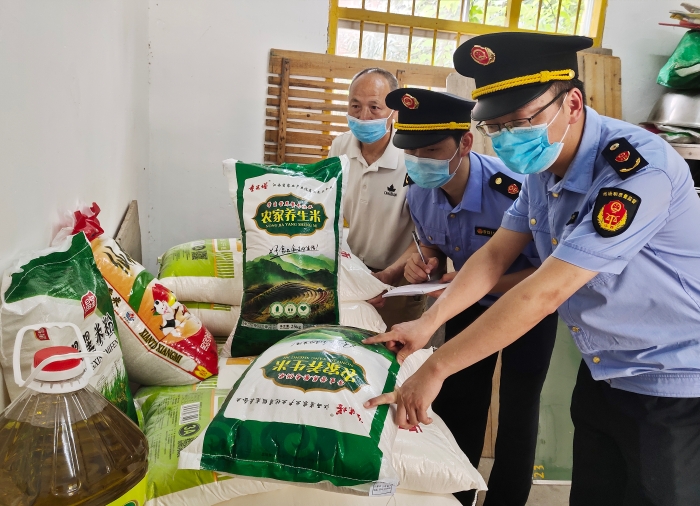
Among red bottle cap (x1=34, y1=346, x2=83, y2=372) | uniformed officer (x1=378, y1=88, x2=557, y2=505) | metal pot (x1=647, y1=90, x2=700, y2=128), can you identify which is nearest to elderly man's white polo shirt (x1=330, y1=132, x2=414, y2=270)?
uniformed officer (x1=378, y1=88, x2=557, y2=505)

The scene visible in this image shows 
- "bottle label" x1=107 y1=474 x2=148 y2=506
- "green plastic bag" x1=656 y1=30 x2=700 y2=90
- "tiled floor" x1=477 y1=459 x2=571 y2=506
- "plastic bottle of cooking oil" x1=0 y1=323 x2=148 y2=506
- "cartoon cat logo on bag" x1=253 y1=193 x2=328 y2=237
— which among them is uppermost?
"green plastic bag" x1=656 y1=30 x2=700 y2=90

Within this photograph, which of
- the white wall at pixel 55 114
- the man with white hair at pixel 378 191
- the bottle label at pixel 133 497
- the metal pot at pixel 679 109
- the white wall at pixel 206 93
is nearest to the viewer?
the bottle label at pixel 133 497

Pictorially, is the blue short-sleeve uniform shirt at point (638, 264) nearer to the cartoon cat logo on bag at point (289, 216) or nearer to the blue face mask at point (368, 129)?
the cartoon cat logo on bag at point (289, 216)

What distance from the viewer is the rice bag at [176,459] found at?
101 cm

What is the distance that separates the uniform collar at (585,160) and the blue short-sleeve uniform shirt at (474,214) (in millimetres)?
492

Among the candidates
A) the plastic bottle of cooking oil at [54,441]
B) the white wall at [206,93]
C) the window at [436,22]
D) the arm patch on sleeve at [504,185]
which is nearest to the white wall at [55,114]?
the plastic bottle of cooking oil at [54,441]

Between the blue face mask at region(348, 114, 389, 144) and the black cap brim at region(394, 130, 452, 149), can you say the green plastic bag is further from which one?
the black cap brim at region(394, 130, 452, 149)

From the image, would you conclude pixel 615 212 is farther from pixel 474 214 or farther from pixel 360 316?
pixel 360 316

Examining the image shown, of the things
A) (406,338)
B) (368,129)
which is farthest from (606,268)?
(368,129)

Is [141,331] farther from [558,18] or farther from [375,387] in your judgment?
[558,18]

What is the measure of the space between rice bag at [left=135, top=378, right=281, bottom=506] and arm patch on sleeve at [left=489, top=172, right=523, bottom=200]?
3.50 ft

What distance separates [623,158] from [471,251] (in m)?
0.80

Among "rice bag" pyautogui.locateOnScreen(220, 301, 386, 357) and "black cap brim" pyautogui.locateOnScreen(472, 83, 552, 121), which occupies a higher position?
"black cap brim" pyautogui.locateOnScreen(472, 83, 552, 121)

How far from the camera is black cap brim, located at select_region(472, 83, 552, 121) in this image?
1.07 meters
